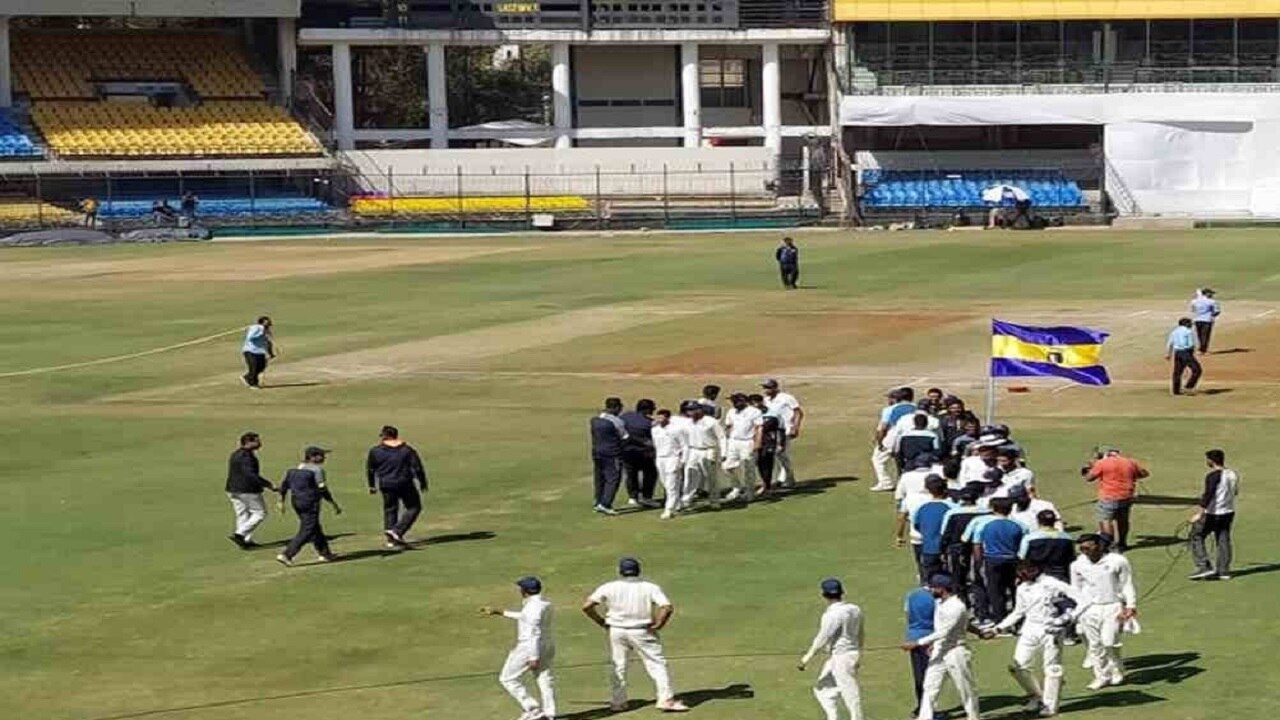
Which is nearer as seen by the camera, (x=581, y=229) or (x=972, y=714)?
(x=972, y=714)

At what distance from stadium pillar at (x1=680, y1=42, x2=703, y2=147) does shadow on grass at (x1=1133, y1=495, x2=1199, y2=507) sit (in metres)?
70.6

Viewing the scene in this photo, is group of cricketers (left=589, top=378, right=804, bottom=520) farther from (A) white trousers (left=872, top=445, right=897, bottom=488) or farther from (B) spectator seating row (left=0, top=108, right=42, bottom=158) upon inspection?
(B) spectator seating row (left=0, top=108, right=42, bottom=158)

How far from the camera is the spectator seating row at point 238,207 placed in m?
90.6

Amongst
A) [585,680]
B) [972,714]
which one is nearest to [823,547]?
[585,680]

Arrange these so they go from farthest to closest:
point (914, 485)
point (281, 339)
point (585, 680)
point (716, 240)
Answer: point (716, 240) → point (281, 339) → point (914, 485) → point (585, 680)

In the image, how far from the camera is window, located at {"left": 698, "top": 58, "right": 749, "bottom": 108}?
103 metres

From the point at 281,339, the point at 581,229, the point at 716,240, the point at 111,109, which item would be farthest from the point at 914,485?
the point at 111,109

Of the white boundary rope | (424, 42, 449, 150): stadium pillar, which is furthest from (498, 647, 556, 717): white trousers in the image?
(424, 42, 449, 150): stadium pillar

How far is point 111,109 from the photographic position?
94.8 meters

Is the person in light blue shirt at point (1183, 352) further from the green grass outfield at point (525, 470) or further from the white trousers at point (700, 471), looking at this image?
the white trousers at point (700, 471)

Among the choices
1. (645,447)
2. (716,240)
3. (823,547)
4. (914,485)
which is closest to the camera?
(914,485)

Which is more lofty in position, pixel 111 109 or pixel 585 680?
pixel 111 109

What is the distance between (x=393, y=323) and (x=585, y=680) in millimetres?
34944

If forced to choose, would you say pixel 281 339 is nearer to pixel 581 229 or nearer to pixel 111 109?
pixel 581 229
